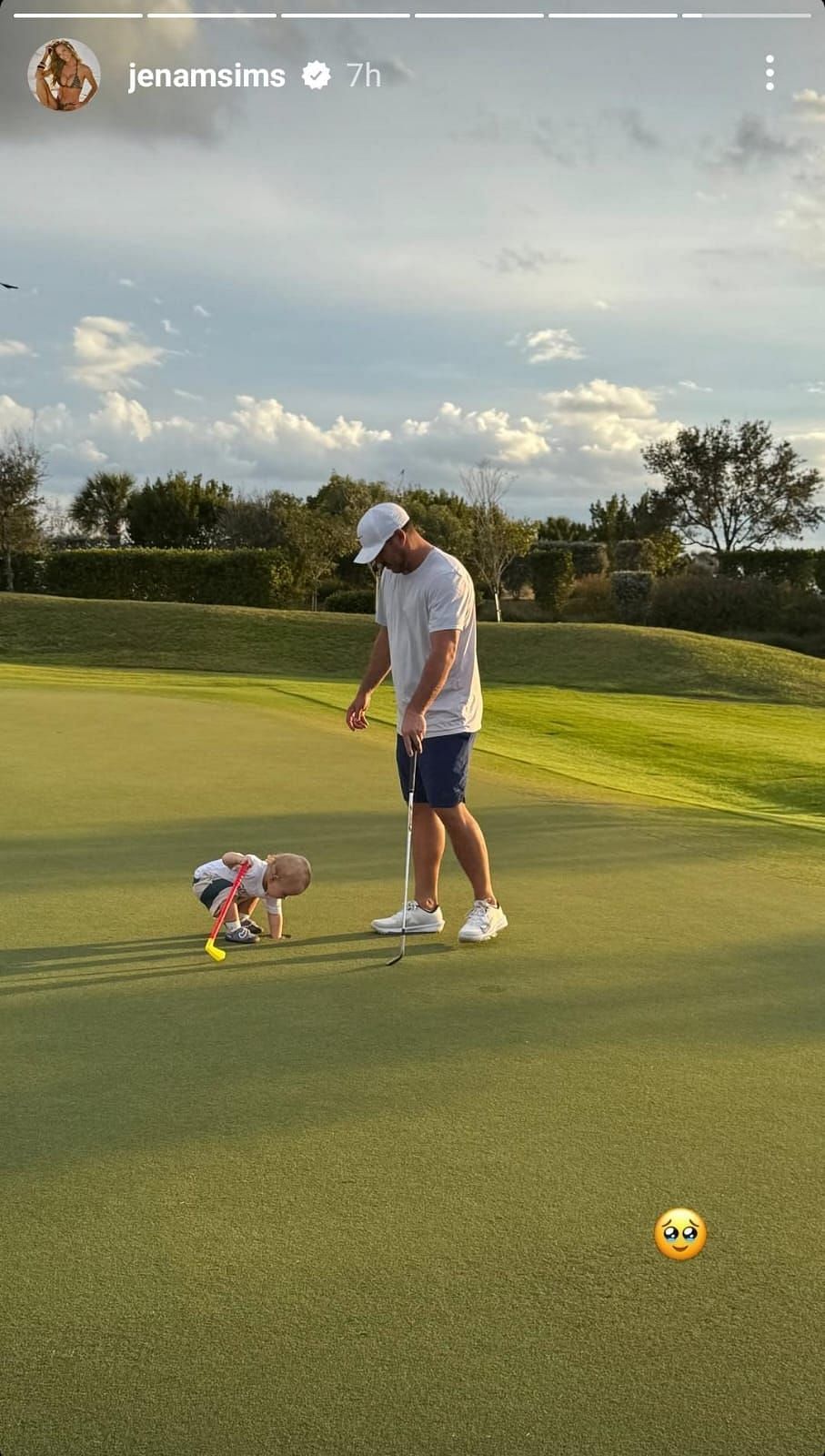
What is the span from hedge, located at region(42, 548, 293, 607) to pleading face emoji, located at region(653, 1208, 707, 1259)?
33.0m

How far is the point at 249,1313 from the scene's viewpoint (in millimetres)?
2289

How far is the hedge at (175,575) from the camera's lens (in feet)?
114

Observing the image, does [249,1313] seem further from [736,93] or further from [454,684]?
[736,93]

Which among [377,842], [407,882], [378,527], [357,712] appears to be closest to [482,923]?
[407,882]

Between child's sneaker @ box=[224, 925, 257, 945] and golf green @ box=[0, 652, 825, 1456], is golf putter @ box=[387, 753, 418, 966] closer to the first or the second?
golf green @ box=[0, 652, 825, 1456]

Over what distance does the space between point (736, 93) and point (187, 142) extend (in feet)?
9.87

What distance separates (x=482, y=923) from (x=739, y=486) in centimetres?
4283

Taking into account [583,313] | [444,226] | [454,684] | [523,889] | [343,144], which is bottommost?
[523,889]

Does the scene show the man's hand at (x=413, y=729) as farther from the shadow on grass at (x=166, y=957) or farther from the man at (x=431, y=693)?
the shadow on grass at (x=166, y=957)

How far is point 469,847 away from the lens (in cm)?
520

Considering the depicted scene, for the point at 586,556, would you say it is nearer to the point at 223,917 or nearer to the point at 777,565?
the point at 777,565

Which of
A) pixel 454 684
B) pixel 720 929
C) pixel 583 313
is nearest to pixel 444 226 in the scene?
pixel 583 313

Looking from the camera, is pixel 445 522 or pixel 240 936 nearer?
pixel 240 936

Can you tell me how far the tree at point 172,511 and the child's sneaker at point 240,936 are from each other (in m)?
49.8
